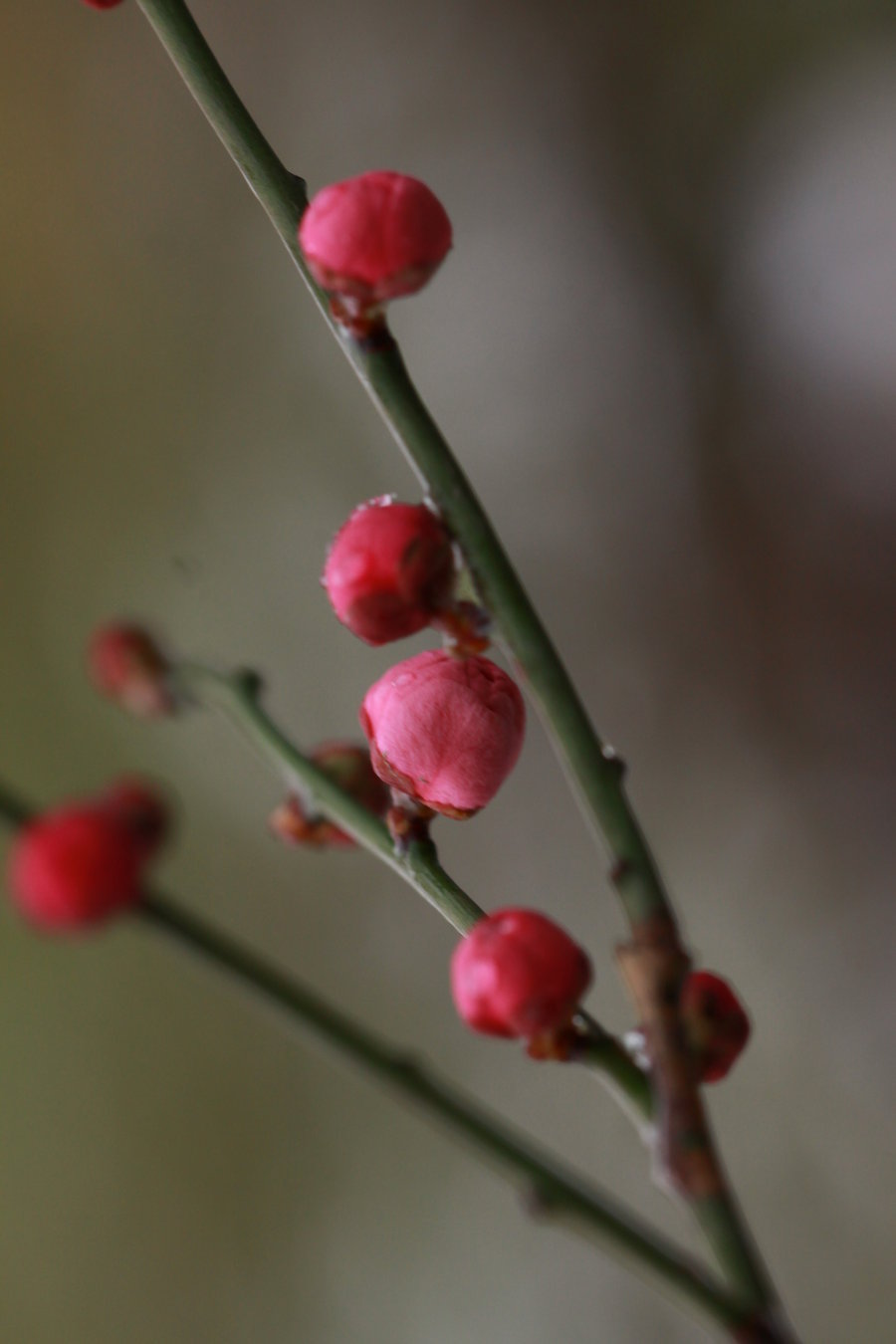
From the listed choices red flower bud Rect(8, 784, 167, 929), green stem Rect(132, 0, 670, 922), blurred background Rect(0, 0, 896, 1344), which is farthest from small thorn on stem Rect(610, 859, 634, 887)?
blurred background Rect(0, 0, 896, 1344)

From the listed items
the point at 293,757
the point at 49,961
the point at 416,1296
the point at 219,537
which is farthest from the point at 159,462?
the point at 293,757

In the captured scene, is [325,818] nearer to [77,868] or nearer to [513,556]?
[77,868]

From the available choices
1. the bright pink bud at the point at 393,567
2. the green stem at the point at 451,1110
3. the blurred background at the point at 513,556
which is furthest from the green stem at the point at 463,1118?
the blurred background at the point at 513,556

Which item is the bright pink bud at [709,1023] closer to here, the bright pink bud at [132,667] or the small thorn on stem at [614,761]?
the small thorn on stem at [614,761]

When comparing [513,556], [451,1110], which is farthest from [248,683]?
[513,556]

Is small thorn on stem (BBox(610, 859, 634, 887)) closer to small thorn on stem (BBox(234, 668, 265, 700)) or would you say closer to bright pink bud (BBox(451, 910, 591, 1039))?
bright pink bud (BBox(451, 910, 591, 1039))

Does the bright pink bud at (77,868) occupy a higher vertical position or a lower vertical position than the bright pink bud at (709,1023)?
lower

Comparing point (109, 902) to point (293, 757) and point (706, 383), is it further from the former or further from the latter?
point (706, 383)

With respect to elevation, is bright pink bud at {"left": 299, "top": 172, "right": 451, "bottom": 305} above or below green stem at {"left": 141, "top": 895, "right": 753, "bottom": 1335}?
above
